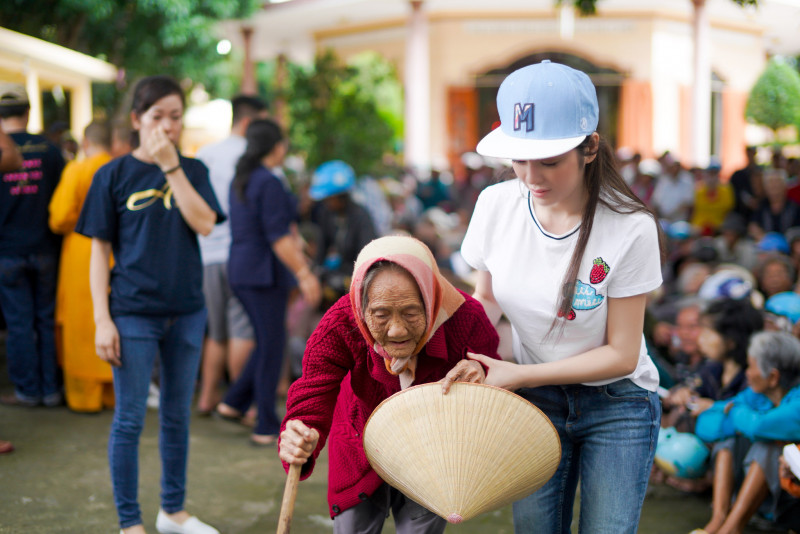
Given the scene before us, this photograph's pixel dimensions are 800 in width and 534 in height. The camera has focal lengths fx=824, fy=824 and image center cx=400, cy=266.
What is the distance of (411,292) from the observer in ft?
6.75

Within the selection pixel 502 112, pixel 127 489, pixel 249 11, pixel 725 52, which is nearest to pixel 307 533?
pixel 127 489

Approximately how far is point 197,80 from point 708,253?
10810 millimetres

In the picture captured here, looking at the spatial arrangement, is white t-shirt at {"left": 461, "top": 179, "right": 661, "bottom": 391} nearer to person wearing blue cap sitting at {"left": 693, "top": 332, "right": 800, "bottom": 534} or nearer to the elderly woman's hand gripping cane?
the elderly woman's hand gripping cane

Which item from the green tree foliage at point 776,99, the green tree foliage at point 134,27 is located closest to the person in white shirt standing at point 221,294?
the green tree foliage at point 134,27

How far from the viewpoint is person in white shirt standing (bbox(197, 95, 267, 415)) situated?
5336mm

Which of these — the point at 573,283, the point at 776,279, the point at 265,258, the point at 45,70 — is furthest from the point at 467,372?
the point at 45,70

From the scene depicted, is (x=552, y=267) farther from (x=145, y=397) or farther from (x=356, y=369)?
(x=145, y=397)

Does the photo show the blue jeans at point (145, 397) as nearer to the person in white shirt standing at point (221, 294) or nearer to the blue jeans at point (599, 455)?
the blue jeans at point (599, 455)

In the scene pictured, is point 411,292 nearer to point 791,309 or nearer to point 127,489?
point 127,489

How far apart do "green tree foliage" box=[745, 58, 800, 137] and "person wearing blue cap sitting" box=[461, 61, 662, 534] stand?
14.2 m

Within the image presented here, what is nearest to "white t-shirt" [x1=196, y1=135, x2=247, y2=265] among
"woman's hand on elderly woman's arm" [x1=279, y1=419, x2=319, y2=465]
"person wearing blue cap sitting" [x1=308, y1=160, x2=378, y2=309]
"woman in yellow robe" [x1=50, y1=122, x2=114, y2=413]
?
"woman in yellow robe" [x1=50, y1=122, x2=114, y2=413]

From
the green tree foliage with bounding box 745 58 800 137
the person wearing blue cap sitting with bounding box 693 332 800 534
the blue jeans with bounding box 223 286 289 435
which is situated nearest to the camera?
the person wearing blue cap sitting with bounding box 693 332 800 534

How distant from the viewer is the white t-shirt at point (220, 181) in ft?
17.5

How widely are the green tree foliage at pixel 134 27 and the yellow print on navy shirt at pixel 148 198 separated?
845 cm
